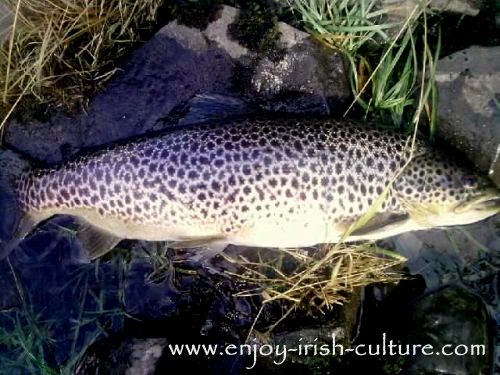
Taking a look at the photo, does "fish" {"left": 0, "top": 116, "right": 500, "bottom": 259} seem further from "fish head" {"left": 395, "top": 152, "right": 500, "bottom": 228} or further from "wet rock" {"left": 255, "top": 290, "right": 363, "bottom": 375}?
"wet rock" {"left": 255, "top": 290, "right": 363, "bottom": 375}

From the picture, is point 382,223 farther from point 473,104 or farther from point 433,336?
point 473,104

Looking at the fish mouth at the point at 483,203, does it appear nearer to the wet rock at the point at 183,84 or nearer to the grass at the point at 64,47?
the wet rock at the point at 183,84

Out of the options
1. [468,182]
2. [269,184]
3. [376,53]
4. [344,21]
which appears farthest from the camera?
[376,53]

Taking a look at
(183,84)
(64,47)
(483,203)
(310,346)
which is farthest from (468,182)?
(64,47)

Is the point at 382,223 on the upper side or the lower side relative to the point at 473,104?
lower

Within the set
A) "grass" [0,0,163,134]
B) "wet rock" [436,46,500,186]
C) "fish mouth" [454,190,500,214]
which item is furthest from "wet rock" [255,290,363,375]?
"grass" [0,0,163,134]

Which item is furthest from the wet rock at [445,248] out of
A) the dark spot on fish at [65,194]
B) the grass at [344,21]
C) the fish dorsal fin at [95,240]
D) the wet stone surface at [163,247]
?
the dark spot on fish at [65,194]

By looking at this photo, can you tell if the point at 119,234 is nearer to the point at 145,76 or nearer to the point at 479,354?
the point at 145,76
